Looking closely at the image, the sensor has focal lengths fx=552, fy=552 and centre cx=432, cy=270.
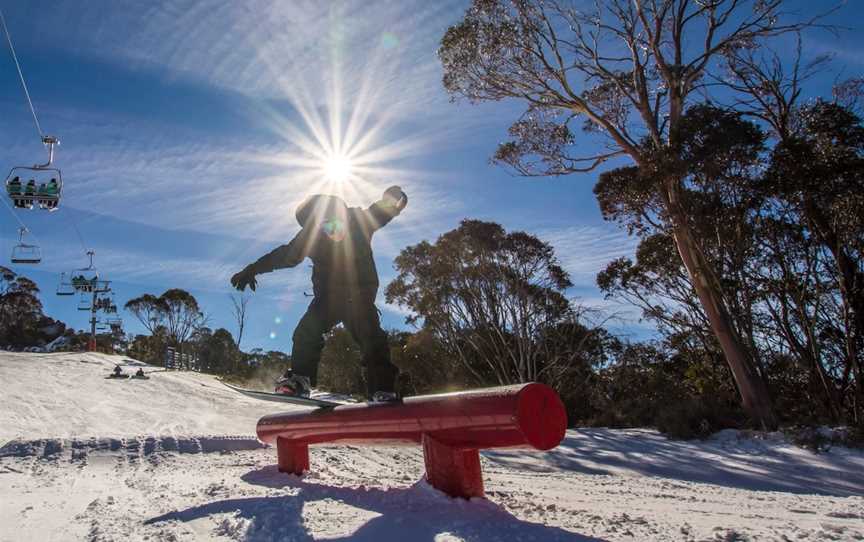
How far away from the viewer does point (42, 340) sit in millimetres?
49062

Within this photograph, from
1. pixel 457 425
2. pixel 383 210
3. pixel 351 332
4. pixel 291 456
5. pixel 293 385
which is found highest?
pixel 383 210

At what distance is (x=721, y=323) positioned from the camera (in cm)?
1103

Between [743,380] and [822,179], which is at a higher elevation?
[822,179]

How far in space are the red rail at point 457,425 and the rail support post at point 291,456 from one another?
0.48m

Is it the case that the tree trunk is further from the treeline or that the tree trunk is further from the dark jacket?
the treeline

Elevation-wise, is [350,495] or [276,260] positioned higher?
[276,260]

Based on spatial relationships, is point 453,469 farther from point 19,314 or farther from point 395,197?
point 19,314

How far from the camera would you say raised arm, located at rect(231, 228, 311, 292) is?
3.95 metres

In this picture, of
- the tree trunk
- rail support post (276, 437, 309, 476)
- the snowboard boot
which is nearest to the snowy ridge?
rail support post (276, 437, 309, 476)

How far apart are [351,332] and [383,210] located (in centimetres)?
90

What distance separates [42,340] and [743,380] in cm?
5609

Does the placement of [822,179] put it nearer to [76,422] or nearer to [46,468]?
[46,468]

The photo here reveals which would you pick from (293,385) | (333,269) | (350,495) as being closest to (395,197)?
(333,269)

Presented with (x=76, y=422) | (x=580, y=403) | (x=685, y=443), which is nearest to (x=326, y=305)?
(x=76, y=422)
